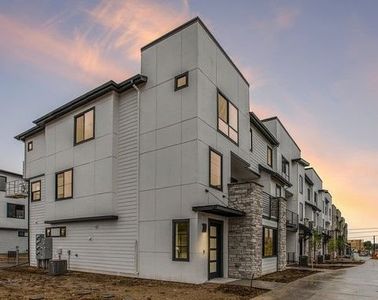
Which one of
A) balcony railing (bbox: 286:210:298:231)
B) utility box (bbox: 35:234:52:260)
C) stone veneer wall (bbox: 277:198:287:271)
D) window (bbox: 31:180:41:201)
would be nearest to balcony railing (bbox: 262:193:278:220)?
stone veneer wall (bbox: 277:198:287:271)

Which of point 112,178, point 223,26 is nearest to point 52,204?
point 112,178

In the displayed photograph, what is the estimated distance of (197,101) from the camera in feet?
54.3

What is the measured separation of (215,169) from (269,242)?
704 cm

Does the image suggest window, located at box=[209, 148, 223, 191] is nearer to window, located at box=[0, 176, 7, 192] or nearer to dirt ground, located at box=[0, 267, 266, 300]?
dirt ground, located at box=[0, 267, 266, 300]

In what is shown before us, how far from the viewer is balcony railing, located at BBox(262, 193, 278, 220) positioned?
21697mm

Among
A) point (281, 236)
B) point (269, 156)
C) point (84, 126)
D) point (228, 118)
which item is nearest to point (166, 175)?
point (228, 118)

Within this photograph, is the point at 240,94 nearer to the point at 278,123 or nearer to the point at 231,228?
the point at 231,228

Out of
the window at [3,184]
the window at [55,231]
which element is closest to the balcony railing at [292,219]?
the window at [55,231]

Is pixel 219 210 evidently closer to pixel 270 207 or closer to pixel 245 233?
pixel 245 233

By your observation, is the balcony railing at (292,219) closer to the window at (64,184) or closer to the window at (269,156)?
the window at (269,156)

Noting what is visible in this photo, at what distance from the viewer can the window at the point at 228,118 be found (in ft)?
61.6

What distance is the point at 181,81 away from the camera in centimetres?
1731

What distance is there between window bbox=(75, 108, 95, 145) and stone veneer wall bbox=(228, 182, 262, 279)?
26.6 feet

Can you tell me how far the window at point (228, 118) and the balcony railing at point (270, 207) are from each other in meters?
4.08
